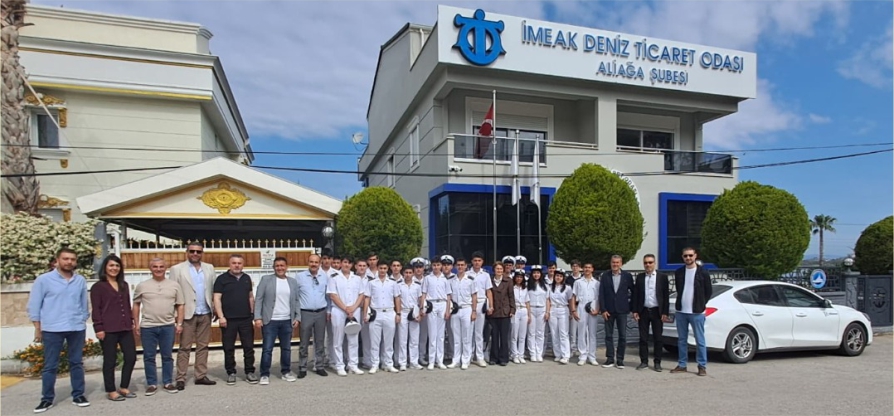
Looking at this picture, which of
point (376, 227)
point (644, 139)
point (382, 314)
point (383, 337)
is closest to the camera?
point (382, 314)

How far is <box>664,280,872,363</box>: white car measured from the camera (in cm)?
885

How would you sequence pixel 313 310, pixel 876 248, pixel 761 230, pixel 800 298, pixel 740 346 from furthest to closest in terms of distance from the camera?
1. pixel 876 248
2. pixel 761 230
3. pixel 800 298
4. pixel 740 346
5. pixel 313 310

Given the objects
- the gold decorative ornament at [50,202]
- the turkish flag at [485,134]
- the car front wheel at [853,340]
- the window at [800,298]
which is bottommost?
the car front wheel at [853,340]

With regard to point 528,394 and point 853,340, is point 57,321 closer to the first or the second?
point 528,394

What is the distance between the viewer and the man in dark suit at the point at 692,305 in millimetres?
8070

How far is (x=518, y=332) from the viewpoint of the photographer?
9031 millimetres

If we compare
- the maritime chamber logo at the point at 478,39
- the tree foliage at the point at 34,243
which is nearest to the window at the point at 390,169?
the maritime chamber logo at the point at 478,39

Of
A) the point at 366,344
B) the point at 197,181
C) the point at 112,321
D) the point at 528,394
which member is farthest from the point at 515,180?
the point at 112,321

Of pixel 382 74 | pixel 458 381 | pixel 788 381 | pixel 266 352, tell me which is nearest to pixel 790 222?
pixel 788 381

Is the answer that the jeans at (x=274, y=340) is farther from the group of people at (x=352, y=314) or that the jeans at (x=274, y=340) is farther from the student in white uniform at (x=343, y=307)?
the student in white uniform at (x=343, y=307)

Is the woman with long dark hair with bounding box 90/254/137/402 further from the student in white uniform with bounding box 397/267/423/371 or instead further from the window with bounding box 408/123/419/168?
the window with bounding box 408/123/419/168

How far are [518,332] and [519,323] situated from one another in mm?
170

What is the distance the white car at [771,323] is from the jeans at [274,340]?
5.90 metres

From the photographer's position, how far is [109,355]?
663 cm
